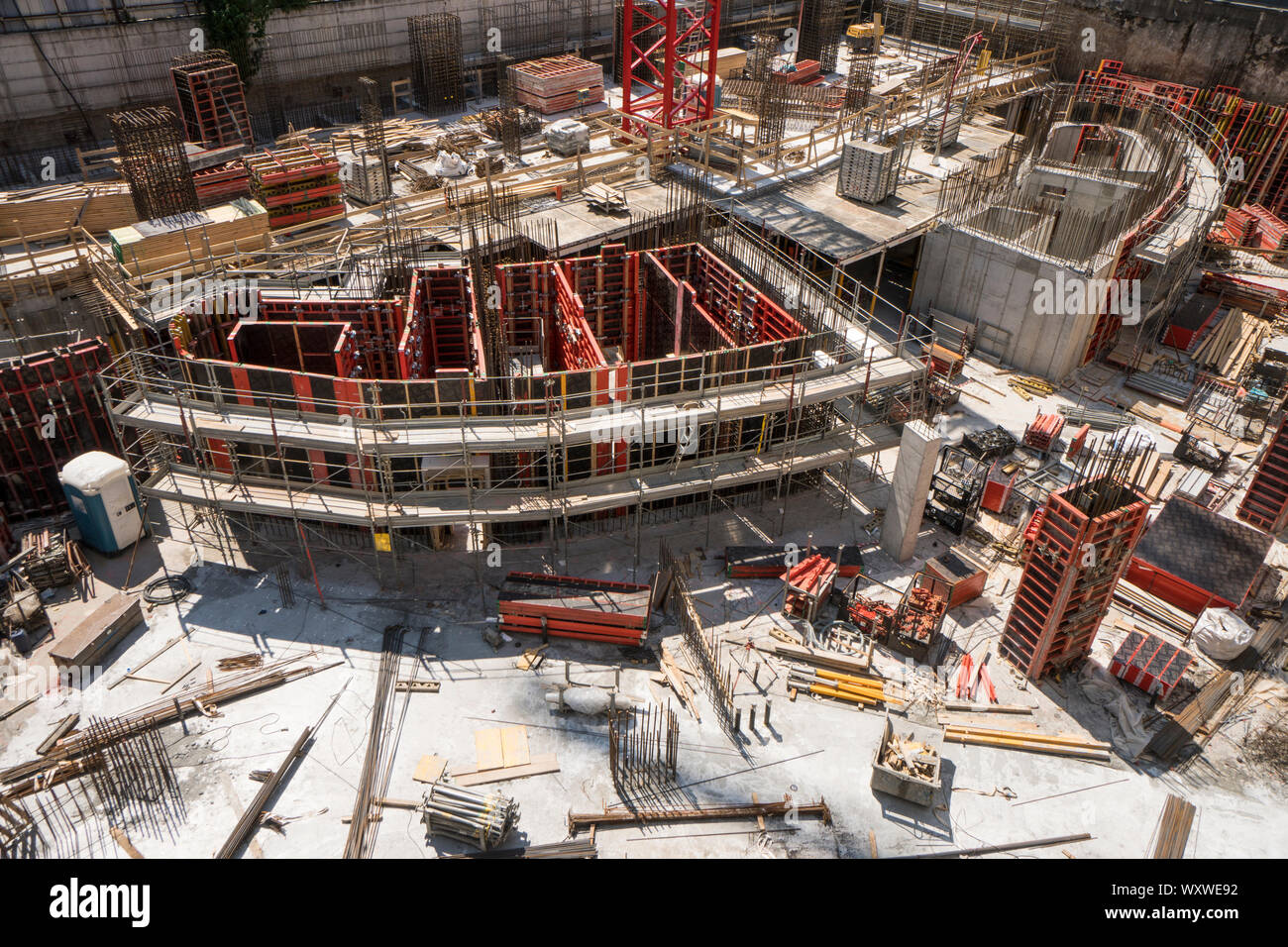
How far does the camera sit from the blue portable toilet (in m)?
19.8

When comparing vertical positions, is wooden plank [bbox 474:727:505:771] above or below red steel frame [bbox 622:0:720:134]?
below

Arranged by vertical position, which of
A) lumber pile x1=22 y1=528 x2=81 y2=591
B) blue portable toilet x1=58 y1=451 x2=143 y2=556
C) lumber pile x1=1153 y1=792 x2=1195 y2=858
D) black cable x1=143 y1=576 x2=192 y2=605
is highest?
blue portable toilet x1=58 y1=451 x2=143 y2=556

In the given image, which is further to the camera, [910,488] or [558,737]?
[910,488]

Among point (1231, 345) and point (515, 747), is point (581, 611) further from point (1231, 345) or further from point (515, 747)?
point (1231, 345)

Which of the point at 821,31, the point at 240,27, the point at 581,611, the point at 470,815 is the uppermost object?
the point at 240,27

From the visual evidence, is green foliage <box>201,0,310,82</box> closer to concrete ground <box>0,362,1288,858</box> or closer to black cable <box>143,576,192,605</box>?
black cable <box>143,576,192,605</box>

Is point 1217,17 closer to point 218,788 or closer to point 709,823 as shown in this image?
point 709,823

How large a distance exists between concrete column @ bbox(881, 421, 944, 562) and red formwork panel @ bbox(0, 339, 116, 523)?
719 inches

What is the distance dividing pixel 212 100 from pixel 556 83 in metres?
14.8

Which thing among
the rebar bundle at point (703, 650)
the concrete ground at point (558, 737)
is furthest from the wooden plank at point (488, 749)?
the rebar bundle at point (703, 650)

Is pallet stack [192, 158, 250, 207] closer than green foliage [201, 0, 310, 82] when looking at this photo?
Yes

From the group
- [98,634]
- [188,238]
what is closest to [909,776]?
[98,634]

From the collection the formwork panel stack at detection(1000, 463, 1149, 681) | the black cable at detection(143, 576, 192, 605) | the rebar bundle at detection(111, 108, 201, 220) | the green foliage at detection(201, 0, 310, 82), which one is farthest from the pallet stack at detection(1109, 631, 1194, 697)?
the green foliage at detection(201, 0, 310, 82)

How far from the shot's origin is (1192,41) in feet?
135
